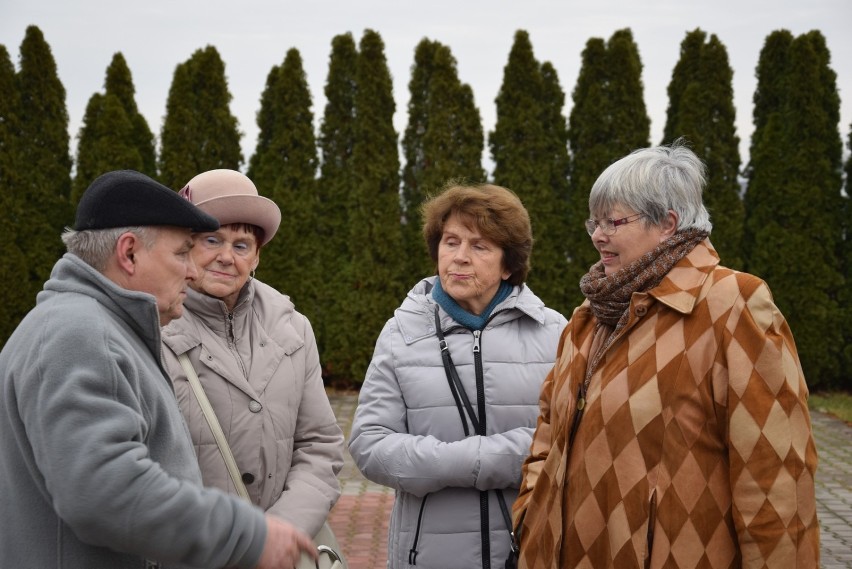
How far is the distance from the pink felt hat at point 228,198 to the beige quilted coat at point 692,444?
45.7 inches

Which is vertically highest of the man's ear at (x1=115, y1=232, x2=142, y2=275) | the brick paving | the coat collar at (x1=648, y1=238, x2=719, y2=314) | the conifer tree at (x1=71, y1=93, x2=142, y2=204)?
the conifer tree at (x1=71, y1=93, x2=142, y2=204)

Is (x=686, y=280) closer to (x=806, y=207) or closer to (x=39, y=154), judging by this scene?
(x=806, y=207)

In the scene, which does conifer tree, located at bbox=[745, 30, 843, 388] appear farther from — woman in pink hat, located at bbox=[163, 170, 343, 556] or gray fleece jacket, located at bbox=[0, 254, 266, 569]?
gray fleece jacket, located at bbox=[0, 254, 266, 569]

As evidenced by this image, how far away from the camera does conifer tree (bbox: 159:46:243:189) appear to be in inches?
466

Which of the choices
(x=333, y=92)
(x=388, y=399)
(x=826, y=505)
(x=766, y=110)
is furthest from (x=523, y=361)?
(x=766, y=110)

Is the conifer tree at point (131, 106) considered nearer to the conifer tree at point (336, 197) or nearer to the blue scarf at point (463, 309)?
the conifer tree at point (336, 197)

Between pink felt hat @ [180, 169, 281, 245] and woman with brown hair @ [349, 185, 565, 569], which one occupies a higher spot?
pink felt hat @ [180, 169, 281, 245]

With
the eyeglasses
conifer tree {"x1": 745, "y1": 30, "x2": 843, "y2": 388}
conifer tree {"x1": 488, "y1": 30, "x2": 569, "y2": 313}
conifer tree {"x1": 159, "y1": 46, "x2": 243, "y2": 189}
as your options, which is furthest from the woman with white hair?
conifer tree {"x1": 159, "y1": 46, "x2": 243, "y2": 189}

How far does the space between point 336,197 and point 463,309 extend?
29.5 feet

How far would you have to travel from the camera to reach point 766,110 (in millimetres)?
12195

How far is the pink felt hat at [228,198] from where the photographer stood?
2.86m

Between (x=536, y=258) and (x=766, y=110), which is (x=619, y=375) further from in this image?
(x=766, y=110)

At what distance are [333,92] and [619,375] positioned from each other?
33.1 ft

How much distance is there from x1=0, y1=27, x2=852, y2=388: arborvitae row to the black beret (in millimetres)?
9555
